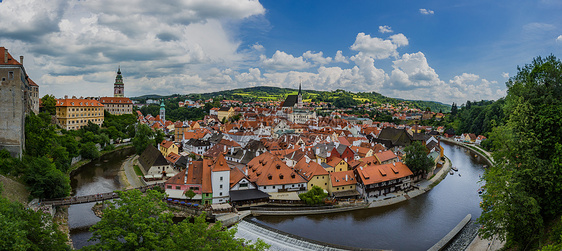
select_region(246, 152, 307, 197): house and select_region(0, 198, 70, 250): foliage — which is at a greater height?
select_region(0, 198, 70, 250): foliage

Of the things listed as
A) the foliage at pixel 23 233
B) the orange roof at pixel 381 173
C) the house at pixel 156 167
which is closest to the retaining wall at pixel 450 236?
the orange roof at pixel 381 173

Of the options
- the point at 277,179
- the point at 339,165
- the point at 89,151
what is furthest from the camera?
the point at 89,151

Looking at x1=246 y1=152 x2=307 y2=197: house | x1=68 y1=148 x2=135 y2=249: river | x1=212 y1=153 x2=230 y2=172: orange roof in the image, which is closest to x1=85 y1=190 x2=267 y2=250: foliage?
x1=68 y1=148 x2=135 y2=249: river

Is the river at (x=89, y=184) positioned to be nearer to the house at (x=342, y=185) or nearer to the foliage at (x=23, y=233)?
the foliage at (x=23, y=233)

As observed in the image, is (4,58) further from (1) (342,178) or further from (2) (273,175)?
(1) (342,178)

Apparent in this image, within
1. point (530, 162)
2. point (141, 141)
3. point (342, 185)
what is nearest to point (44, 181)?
point (141, 141)

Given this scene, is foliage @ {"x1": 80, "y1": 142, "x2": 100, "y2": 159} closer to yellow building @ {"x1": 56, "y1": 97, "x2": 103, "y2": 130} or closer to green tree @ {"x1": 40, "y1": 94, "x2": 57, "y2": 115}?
yellow building @ {"x1": 56, "y1": 97, "x2": 103, "y2": 130}

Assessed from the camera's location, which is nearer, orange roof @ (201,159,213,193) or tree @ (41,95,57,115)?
orange roof @ (201,159,213,193)
